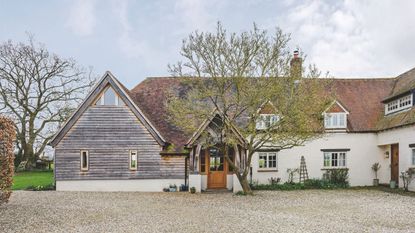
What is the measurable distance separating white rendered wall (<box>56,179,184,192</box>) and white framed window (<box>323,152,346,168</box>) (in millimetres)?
10169

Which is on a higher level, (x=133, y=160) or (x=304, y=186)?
(x=133, y=160)

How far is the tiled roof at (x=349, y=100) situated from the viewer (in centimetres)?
2247

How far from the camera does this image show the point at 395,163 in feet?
73.8

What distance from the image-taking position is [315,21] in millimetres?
14836

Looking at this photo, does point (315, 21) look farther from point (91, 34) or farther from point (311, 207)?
point (91, 34)

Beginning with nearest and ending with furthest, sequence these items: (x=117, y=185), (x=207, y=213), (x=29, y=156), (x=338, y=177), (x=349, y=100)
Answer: (x=207, y=213), (x=117, y=185), (x=338, y=177), (x=349, y=100), (x=29, y=156)

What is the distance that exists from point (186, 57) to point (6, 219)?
1033 centimetres

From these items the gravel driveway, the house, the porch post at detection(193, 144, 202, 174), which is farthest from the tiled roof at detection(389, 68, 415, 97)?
the porch post at detection(193, 144, 202, 174)

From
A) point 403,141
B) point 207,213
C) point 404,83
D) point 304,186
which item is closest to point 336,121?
point 403,141

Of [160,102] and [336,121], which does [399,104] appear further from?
[160,102]

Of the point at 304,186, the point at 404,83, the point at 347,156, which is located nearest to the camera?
the point at 304,186

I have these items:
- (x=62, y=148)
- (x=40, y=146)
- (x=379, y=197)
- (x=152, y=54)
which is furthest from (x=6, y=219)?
(x=40, y=146)

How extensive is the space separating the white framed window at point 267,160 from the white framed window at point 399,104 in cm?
846

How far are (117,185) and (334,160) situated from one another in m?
14.5
